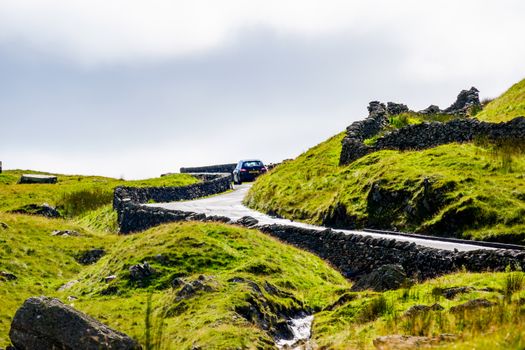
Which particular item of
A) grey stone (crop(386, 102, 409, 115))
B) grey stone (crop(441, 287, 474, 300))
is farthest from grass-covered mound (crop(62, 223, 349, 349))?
grey stone (crop(386, 102, 409, 115))

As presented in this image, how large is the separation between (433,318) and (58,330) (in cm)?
850

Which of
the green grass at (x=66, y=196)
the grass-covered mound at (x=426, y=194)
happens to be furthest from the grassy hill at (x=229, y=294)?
the green grass at (x=66, y=196)

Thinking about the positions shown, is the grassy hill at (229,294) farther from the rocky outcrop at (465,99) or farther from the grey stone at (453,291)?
the rocky outcrop at (465,99)

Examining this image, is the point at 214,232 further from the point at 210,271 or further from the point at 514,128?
the point at 514,128

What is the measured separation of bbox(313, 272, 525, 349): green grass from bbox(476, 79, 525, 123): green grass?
2895cm

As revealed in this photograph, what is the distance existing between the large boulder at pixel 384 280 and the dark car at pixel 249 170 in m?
52.8

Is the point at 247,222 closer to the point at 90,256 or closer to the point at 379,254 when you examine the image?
the point at 90,256

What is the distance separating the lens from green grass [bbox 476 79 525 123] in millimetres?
44619

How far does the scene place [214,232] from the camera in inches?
1093

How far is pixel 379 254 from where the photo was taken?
25219 millimetres

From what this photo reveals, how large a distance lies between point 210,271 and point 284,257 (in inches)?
169

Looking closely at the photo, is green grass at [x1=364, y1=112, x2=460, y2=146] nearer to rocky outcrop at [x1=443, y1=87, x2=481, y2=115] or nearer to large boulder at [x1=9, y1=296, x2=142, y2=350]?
rocky outcrop at [x1=443, y1=87, x2=481, y2=115]

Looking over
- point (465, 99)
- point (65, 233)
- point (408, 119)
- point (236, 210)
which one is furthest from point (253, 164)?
point (65, 233)

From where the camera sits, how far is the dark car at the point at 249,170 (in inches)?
2892
